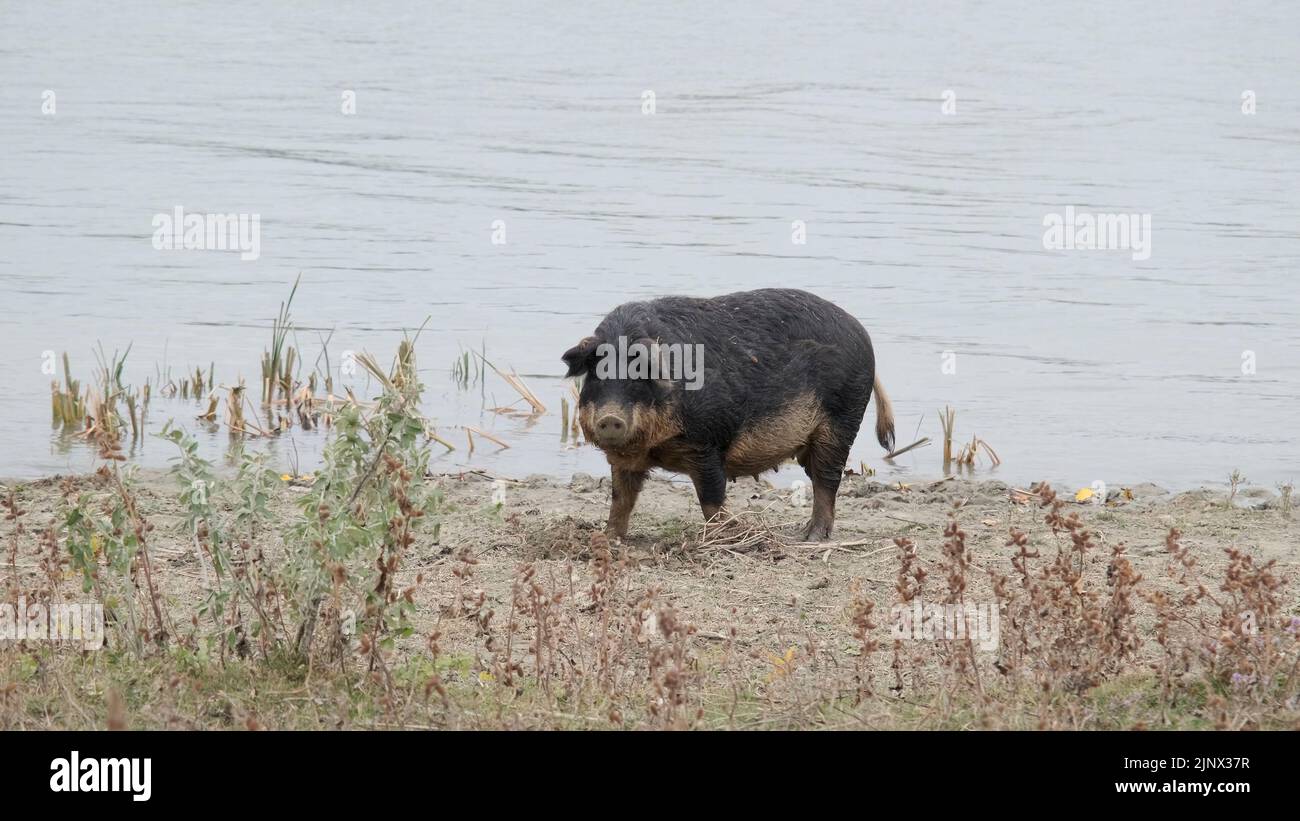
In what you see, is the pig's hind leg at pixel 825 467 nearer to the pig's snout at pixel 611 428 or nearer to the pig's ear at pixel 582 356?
the pig's snout at pixel 611 428

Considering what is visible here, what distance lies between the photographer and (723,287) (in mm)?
16359

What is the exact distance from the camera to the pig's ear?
8.12 metres

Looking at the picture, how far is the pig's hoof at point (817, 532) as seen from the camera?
891 cm

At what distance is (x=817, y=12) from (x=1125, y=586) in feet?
151

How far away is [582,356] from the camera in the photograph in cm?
816
